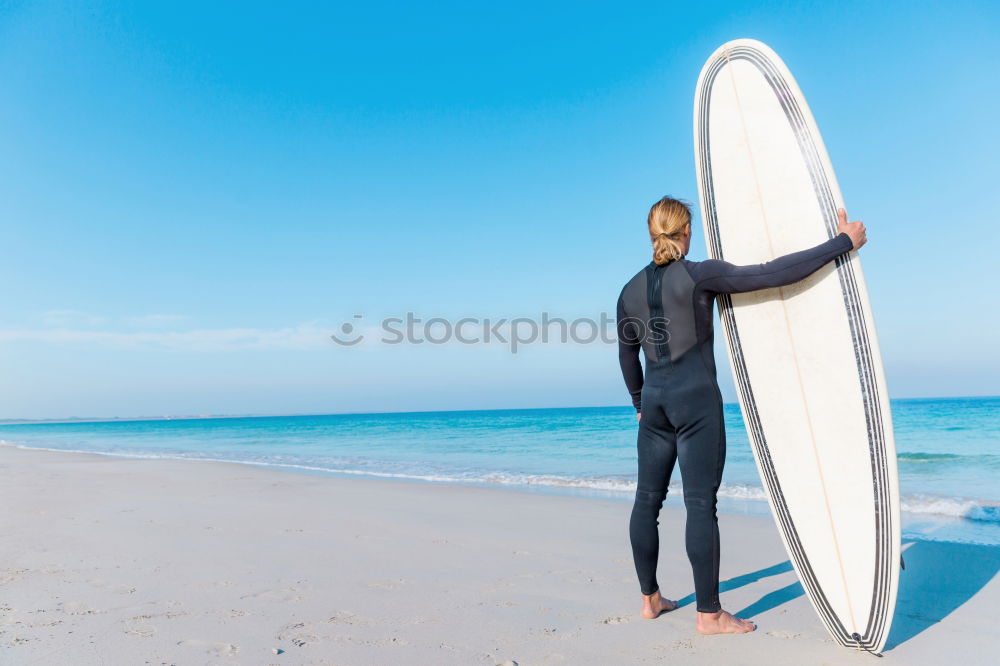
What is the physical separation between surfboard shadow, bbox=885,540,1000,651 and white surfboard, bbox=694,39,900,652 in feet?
1.23

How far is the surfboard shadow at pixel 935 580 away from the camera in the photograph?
8.73ft

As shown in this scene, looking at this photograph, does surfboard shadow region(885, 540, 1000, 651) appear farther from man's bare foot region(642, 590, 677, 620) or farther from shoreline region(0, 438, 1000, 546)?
man's bare foot region(642, 590, 677, 620)

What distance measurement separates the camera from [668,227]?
246cm

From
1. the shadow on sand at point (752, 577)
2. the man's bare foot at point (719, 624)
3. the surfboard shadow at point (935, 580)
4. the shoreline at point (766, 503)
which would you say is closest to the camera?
the man's bare foot at point (719, 624)

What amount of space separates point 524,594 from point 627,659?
91 centimetres

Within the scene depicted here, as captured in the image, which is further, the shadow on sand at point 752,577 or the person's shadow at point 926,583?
the shadow on sand at point 752,577

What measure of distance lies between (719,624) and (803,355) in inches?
44.2

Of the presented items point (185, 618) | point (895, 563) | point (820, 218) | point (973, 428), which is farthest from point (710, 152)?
point (973, 428)

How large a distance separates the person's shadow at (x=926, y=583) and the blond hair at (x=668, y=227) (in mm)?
1638

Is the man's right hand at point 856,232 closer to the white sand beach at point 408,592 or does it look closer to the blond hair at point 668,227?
the blond hair at point 668,227

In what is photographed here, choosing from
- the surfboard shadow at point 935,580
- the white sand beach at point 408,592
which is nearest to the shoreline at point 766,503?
the surfboard shadow at point 935,580

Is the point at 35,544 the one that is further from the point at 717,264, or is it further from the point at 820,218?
the point at 820,218

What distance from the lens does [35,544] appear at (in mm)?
4133

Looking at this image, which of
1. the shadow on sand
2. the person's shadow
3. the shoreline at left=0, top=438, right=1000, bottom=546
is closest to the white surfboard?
the person's shadow
